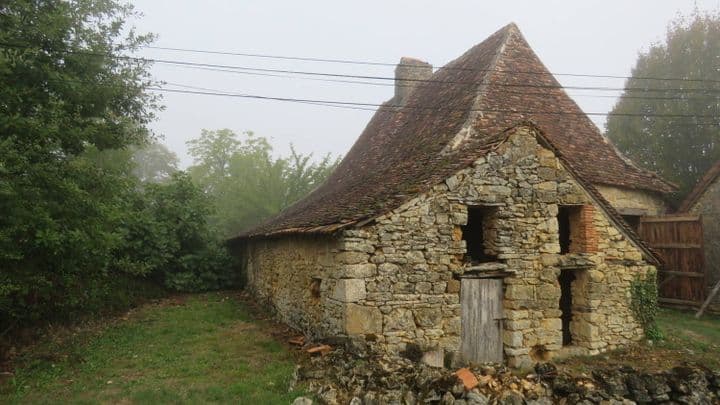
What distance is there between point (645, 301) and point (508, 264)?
2995 mm

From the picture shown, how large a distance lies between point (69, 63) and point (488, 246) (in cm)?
756

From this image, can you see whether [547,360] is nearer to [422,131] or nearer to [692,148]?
[422,131]

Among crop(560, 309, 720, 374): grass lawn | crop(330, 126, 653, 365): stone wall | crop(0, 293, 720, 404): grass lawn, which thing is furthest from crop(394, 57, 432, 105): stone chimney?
crop(560, 309, 720, 374): grass lawn

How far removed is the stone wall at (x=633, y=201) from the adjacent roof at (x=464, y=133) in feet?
0.90

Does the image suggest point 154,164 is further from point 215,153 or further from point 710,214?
point 710,214

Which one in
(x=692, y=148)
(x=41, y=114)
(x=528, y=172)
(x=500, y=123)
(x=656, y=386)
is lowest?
(x=656, y=386)

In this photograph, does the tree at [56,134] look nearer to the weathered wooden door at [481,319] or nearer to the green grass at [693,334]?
the weathered wooden door at [481,319]

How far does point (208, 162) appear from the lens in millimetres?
32094

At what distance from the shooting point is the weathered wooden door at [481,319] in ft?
25.3

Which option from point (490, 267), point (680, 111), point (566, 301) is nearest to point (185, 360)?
point (490, 267)

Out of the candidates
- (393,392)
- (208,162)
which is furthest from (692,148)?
(208,162)

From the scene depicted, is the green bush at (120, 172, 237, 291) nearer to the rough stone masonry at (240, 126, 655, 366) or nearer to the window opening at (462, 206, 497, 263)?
the rough stone masonry at (240, 126, 655, 366)

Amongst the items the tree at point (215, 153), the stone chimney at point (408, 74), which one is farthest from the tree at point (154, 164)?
the stone chimney at point (408, 74)

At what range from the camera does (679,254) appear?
40.3 feet
